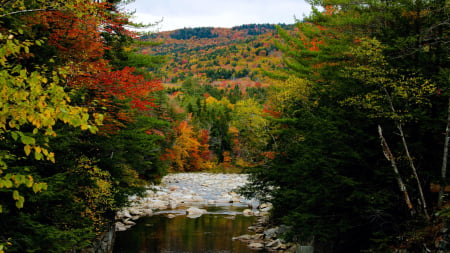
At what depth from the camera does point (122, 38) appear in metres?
16.7

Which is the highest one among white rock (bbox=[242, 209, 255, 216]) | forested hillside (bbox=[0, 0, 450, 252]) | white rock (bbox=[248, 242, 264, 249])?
forested hillside (bbox=[0, 0, 450, 252])

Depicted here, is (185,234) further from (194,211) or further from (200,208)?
(200,208)

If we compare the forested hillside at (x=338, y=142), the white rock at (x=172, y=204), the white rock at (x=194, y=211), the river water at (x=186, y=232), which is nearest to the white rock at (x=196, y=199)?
the white rock at (x=172, y=204)

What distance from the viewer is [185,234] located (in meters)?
19.2

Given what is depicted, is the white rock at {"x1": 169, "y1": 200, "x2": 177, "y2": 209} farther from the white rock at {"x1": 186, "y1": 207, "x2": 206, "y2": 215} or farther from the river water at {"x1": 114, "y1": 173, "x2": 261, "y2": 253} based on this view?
the white rock at {"x1": 186, "y1": 207, "x2": 206, "y2": 215}

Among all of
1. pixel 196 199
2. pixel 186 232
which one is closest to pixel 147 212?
pixel 186 232

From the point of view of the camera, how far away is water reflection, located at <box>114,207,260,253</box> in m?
16.4

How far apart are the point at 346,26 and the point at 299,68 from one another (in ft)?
15.1

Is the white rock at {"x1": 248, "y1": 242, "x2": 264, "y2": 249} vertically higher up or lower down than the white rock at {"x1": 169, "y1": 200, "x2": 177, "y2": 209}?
higher up

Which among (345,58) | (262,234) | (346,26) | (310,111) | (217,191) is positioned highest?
(346,26)

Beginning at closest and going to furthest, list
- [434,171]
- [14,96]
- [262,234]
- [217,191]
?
[14,96] < [434,171] < [262,234] < [217,191]

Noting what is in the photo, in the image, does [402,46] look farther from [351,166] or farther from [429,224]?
[429,224]

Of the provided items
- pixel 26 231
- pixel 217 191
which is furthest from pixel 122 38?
pixel 217 191

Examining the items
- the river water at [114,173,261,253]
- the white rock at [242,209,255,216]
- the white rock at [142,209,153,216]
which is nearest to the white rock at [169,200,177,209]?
the river water at [114,173,261,253]
